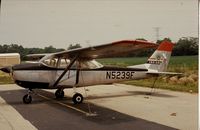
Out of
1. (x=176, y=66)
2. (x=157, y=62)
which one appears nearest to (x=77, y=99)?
(x=176, y=66)

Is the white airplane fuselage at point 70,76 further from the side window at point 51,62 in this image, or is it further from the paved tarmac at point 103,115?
the paved tarmac at point 103,115

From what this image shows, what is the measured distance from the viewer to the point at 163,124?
448 centimetres

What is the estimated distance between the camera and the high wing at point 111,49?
4.38 metres

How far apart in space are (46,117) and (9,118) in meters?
0.60

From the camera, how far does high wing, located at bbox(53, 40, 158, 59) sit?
14.4ft

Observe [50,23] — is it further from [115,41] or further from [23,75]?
[23,75]

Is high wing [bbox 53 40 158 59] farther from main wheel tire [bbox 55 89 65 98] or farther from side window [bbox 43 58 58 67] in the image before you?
main wheel tire [bbox 55 89 65 98]

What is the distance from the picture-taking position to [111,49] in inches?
208

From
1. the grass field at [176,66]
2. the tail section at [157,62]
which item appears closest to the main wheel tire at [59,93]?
the grass field at [176,66]

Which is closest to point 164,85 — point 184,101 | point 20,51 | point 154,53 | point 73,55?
point 154,53

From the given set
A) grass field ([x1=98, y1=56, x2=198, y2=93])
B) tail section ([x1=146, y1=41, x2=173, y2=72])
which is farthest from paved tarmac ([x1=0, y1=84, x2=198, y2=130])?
tail section ([x1=146, y1=41, x2=173, y2=72])

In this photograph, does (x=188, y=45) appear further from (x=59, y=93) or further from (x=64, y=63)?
(x=59, y=93)

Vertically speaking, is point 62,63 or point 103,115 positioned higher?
point 62,63

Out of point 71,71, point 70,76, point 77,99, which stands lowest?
point 77,99
